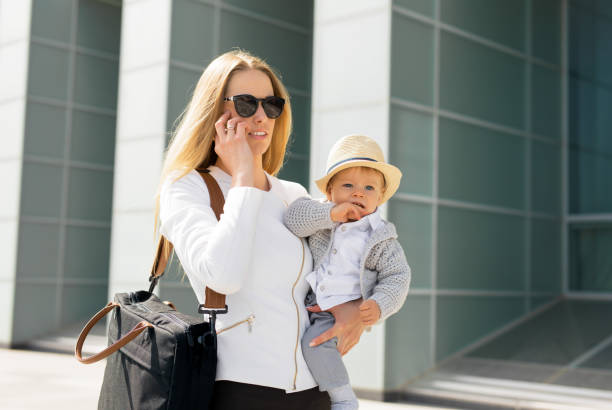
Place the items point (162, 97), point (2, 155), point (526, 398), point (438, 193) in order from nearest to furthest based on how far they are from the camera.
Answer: point (526, 398) → point (438, 193) → point (162, 97) → point (2, 155)

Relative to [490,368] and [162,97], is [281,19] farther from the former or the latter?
[490,368]

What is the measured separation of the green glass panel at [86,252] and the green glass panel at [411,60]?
768cm

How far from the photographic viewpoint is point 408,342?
7777mm

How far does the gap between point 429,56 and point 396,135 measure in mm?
1137

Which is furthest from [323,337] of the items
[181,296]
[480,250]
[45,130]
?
[45,130]

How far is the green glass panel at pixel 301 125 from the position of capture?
37.7 ft

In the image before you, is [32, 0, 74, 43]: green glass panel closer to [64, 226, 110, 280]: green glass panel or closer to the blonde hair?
[64, 226, 110, 280]: green glass panel

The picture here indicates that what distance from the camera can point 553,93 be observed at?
10.2 meters

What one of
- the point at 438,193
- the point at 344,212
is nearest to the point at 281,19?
the point at 438,193

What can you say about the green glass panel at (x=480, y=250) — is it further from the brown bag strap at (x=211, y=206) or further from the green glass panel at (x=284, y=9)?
the brown bag strap at (x=211, y=206)

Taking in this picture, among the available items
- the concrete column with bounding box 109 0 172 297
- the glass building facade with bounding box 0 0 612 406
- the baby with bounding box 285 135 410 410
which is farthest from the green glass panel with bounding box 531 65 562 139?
the baby with bounding box 285 135 410 410

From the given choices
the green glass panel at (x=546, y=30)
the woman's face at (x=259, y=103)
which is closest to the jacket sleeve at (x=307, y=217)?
the woman's face at (x=259, y=103)

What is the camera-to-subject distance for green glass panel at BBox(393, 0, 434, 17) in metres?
8.01

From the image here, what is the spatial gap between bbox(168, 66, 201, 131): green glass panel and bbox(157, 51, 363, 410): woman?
7.76 metres
